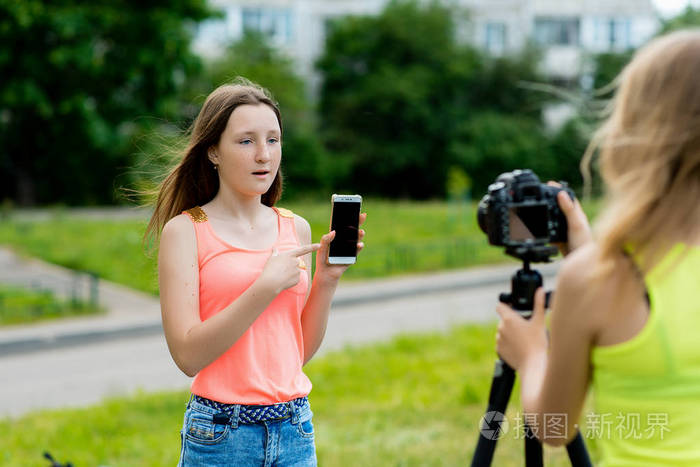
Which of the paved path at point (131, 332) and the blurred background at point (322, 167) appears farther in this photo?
the paved path at point (131, 332)

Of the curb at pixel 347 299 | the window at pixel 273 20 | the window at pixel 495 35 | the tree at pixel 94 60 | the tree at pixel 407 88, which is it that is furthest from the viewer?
the window at pixel 495 35

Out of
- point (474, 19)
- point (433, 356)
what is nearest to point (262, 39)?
point (474, 19)

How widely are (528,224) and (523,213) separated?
1.1 inches

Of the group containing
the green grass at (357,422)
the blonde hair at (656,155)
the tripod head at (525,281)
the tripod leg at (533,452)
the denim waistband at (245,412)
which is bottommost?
the green grass at (357,422)

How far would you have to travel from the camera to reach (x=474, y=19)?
117ft

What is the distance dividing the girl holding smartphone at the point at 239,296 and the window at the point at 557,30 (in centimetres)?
3591

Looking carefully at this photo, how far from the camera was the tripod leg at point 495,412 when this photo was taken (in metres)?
2.02

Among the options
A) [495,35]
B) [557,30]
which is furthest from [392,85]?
[557,30]

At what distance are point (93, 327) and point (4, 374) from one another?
172cm

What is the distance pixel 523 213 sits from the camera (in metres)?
1.78

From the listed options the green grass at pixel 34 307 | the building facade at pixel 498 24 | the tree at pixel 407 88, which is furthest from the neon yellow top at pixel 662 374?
the building facade at pixel 498 24

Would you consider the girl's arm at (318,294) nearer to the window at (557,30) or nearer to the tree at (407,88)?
the tree at (407,88)

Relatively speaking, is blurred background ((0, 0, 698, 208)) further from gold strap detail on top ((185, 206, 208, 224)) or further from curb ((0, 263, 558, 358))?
gold strap detail on top ((185, 206, 208, 224))

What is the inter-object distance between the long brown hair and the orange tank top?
136 mm
